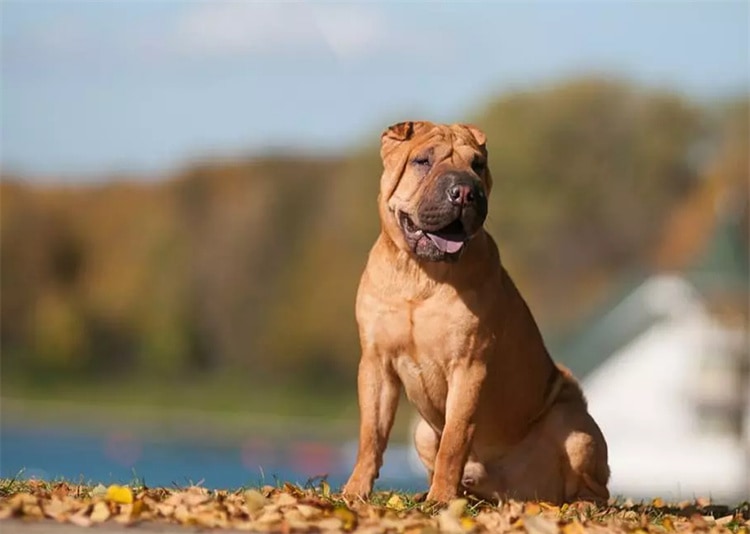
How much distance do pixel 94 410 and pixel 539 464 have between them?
183ft

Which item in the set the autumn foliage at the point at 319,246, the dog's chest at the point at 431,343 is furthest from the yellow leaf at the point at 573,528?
the autumn foliage at the point at 319,246

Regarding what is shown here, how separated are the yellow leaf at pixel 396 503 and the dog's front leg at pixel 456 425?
0.57 ft

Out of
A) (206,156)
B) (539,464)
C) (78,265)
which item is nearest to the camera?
(539,464)

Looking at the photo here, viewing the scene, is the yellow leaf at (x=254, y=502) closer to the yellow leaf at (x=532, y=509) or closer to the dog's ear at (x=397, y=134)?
the yellow leaf at (x=532, y=509)

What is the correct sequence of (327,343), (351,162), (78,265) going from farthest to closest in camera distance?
(78,265)
(351,162)
(327,343)

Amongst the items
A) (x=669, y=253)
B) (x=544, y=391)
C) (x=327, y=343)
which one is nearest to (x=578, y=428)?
(x=544, y=391)

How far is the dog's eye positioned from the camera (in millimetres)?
8057

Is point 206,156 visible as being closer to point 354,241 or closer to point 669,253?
Answer: point 354,241

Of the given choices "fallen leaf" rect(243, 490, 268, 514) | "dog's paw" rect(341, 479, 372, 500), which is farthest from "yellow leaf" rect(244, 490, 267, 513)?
"dog's paw" rect(341, 479, 372, 500)

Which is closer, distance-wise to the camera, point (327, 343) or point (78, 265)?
point (327, 343)

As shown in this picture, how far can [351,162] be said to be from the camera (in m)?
67.7

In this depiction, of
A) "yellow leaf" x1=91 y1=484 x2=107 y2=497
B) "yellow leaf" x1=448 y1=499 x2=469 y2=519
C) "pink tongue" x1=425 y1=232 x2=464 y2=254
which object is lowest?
"yellow leaf" x1=91 y1=484 x2=107 y2=497

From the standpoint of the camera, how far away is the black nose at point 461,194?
7.71 m

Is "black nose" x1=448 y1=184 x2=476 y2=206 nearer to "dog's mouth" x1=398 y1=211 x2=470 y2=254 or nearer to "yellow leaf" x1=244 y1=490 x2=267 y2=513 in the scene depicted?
"dog's mouth" x1=398 y1=211 x2=470 y2=254
